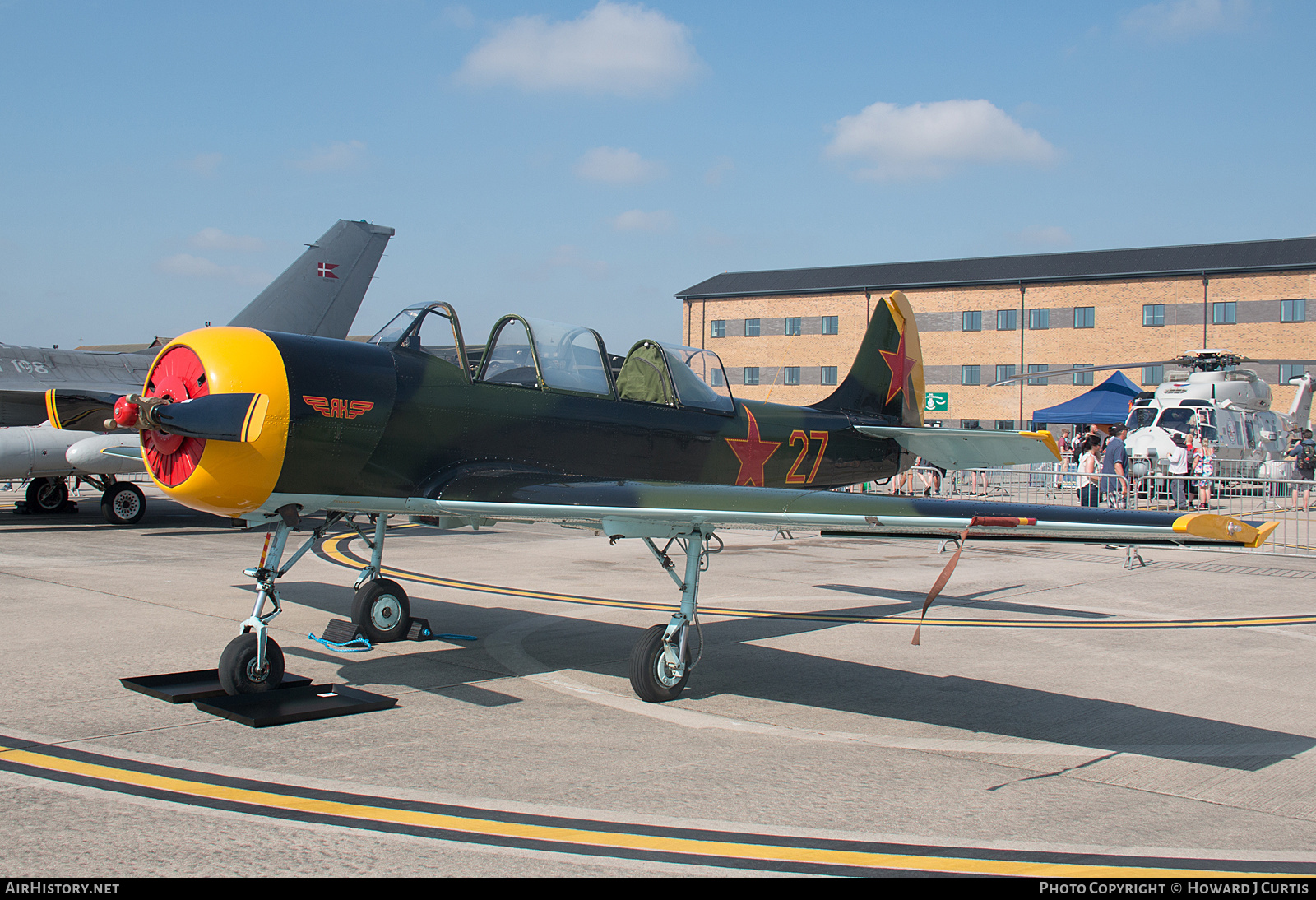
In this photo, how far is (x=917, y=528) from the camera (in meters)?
5.26

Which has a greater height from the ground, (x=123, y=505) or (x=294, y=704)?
(x=123, y=505)

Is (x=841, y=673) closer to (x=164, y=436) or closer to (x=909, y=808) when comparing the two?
(x=909, y=808)

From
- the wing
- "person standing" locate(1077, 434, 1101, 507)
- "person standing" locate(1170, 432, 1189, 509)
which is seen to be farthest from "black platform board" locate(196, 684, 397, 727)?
"person standing" locate(1170, 432, 1189, 509)

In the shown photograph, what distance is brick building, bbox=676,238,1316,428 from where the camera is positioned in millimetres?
49125

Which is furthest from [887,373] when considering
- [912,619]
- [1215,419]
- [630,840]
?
[1215,419]

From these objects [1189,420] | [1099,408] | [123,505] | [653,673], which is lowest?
[653,673]

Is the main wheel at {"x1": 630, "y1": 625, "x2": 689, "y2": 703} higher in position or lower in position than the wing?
lower

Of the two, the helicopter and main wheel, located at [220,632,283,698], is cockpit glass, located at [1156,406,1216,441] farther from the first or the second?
main wheel, located at [220,632,283,698]

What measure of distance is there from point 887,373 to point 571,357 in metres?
4.93

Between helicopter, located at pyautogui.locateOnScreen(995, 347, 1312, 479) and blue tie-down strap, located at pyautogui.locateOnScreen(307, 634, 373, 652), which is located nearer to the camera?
blue tie-down strap, located at pyautogui.locateOnScreen(307, 634, 373, 652)

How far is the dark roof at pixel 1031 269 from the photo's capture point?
50406mm

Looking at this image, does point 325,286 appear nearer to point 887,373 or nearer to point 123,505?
point 123,505

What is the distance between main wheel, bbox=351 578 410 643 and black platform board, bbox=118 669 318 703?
50.2 inches

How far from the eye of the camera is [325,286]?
20.1 metres
